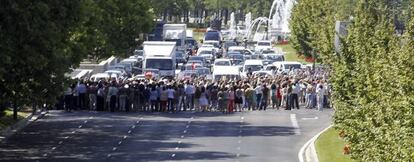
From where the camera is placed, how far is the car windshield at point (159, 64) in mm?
73625

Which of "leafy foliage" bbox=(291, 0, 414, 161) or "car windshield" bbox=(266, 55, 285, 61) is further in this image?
"car windshield" bbox=(266, 55, 285, 61)

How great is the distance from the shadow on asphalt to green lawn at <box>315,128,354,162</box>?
8.59 feet

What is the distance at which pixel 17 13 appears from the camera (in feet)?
120

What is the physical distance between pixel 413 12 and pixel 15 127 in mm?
18171

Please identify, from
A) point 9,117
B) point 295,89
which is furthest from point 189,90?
point 9,117

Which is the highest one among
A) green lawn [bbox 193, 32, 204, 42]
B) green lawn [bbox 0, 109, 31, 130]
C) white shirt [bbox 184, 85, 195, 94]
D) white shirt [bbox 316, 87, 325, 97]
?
green lawn [bbox 193, 32, 204, 42]

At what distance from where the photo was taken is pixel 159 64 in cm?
7388

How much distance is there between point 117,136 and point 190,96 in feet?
33.0

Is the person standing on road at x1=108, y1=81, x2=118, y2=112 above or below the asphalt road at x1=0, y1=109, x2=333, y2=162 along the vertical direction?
above

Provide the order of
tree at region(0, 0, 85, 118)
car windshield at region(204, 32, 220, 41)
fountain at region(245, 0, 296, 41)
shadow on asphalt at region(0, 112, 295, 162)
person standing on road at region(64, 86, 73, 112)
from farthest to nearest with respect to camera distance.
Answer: fountain at region(245, 0, 296, 41) < car windshield at region(204, 32, 220, 41) < person standing on road at region(64, 86, 73, 112) < shadow on asphalt at region(0, 112, 295, 162) < tree at region(0, 0, 85, 118)

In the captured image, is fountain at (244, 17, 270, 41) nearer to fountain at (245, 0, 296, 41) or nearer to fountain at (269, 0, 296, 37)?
fountain at (245, 0, 296, 41)

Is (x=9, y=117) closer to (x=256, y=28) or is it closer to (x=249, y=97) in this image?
(x=249, y=97)

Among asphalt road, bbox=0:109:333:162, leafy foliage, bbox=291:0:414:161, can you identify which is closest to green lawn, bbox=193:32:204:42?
asphalt road, bbox=0:109:333:162

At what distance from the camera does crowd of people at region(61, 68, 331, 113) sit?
5366 centimetres
